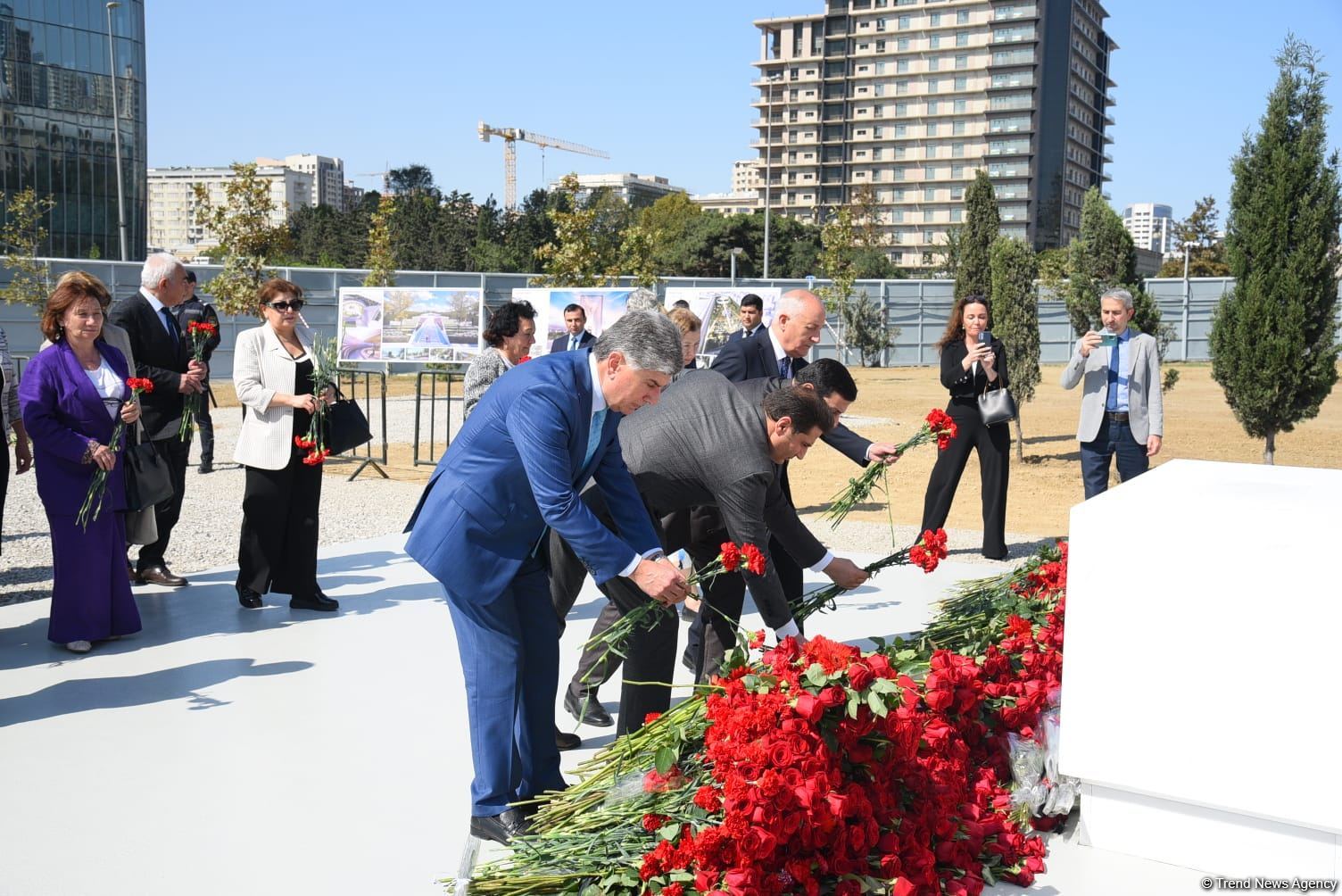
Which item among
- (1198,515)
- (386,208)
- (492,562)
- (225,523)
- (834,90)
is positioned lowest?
(225,523)

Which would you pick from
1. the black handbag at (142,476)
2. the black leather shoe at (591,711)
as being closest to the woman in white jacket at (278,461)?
the black handbag at (142,476)

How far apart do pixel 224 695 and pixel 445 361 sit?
10.5m

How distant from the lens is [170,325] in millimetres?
7117

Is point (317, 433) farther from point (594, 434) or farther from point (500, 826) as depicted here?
point (500, 826)

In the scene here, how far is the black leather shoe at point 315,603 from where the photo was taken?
635 cm

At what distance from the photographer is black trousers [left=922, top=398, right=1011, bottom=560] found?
7836 millimetres

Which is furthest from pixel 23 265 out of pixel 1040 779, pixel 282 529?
pixel 1040 779

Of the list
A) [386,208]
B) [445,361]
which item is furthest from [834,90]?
[445,361]

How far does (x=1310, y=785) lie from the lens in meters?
3.04

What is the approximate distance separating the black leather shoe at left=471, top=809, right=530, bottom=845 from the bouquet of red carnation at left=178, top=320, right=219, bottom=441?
14.1 ft

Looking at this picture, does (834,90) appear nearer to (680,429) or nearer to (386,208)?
(386,208)

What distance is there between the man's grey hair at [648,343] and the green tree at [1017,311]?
43.9 ft

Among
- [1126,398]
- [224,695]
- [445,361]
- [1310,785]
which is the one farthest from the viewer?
[445,361]

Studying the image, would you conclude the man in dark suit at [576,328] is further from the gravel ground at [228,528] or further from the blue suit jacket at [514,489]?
the blue suit jacket at [514,489]
